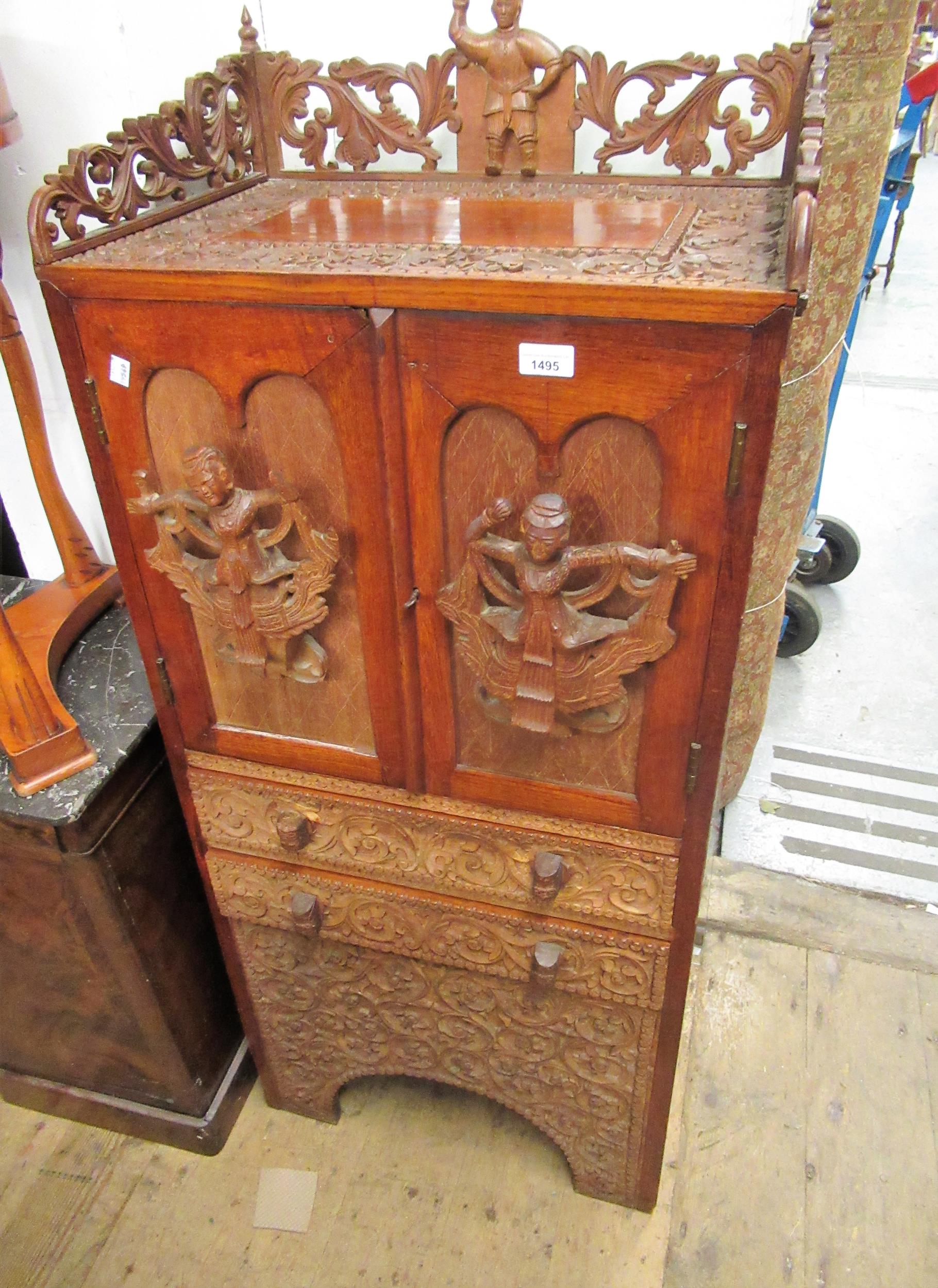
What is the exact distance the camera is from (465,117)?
1.17 meters

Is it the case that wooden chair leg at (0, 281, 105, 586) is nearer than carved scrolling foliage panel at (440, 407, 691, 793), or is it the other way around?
carved scrolling foliage panel at (440, 407, 691, 793)

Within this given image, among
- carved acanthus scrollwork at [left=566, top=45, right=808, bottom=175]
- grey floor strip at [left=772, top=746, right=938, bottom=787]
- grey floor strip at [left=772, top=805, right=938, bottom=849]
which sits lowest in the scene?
grey floor strip at [left=772, top=805, right=938, bottom=849]

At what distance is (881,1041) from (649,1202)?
53 cm

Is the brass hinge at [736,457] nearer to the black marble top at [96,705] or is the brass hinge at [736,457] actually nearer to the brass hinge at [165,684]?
the brass hinge at [165,684]

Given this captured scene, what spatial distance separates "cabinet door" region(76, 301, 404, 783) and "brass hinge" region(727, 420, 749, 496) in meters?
0.32

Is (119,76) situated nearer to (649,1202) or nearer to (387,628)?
(387,628)

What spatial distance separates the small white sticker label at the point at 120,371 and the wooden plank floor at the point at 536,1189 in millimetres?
1263

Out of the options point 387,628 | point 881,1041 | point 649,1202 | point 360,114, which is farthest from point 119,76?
point 881,1041

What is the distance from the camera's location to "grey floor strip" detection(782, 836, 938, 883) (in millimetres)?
1970

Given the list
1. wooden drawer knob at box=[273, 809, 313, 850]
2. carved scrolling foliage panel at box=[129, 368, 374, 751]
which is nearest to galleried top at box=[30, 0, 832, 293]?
carved scrolling foliage panel at box=[129, 368, 374, 751]

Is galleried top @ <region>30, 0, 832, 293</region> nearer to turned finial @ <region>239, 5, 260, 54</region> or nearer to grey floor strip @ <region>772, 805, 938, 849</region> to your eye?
turned finial @ <region>239, 5, 260, 54</region>

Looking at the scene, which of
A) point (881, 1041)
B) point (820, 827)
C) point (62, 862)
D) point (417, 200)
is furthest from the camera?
point (820, 827)

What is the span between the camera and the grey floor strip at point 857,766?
2203mm

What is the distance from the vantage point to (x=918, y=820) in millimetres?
2098
